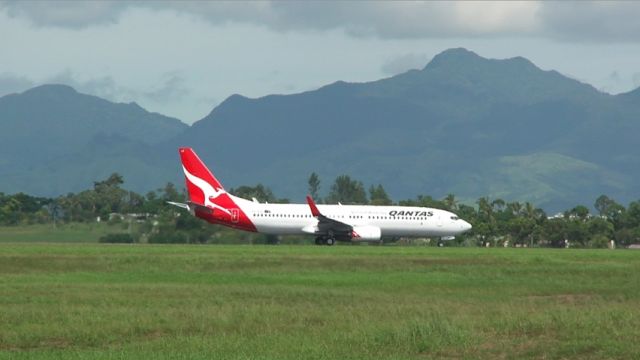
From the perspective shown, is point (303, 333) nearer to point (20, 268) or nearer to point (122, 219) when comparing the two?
point (20, 268)

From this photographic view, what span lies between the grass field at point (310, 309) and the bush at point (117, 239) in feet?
115

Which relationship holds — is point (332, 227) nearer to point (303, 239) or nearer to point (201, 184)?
point (201, 184)

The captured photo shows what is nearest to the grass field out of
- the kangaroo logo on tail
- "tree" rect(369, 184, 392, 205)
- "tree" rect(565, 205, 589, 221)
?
the kangaroo logo on tail

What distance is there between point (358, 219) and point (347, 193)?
2929 inches

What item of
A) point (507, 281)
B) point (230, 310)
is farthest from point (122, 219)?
point (230, 310)

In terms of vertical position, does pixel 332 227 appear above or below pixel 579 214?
below

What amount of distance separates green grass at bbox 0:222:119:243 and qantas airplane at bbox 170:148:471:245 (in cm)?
1118

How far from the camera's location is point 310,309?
118 feet

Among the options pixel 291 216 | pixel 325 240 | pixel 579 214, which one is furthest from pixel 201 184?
pixel 579 214

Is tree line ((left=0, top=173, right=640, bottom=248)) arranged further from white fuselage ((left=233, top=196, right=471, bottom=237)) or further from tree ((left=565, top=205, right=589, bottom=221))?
white fuselage ((left=233, top=196, right=471, bottom=237))

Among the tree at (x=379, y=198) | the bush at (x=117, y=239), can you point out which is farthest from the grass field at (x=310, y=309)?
the tree at (x=379, y=198)

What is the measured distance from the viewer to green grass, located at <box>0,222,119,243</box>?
94.8m

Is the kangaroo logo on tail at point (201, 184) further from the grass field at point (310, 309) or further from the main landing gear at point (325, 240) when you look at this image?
the grass field at point (310, 309)

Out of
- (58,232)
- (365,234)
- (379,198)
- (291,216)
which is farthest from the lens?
(379,198)
